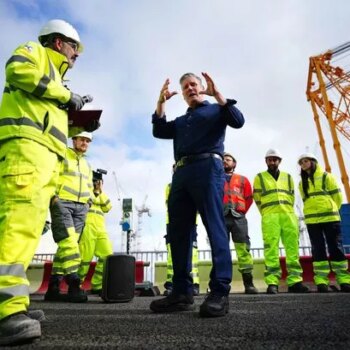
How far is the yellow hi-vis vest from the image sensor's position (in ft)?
17.7

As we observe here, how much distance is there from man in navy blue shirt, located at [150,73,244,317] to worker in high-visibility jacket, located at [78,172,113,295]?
111 inches

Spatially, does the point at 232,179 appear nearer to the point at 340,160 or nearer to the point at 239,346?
the point at 239,346

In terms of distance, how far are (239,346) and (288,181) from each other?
14.8 feet

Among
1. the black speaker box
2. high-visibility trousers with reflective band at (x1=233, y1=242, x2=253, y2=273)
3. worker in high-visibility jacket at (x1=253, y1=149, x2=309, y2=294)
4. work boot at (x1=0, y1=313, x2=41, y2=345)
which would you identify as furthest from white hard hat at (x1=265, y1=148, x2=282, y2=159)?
work boot at (x1=0, y1=313, x2=41, y2=345)

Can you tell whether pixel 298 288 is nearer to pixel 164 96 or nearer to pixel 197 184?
pixel 197 184

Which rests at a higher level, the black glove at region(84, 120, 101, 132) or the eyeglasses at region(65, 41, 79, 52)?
the eyeglasses at region(65, 41, 79, 52)

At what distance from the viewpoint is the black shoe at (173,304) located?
238cm

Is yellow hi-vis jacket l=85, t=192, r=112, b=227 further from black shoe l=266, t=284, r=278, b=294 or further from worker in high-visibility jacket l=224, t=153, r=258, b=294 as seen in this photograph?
black shoe l=266, t=284, r=278, b=294

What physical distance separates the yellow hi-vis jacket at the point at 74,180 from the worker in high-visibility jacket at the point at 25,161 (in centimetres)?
248

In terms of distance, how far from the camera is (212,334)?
1.40 m

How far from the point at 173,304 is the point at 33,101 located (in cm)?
170

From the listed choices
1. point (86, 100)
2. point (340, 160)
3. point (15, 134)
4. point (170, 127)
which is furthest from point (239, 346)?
point (340, 160)

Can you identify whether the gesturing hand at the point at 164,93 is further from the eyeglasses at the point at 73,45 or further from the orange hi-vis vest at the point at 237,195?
the orange hi-vis vest at the point at 237,195

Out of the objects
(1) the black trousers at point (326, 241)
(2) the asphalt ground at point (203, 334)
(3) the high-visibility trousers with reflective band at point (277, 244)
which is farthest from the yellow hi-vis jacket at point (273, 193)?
(2) the asphalt ground at point (203, 334)
